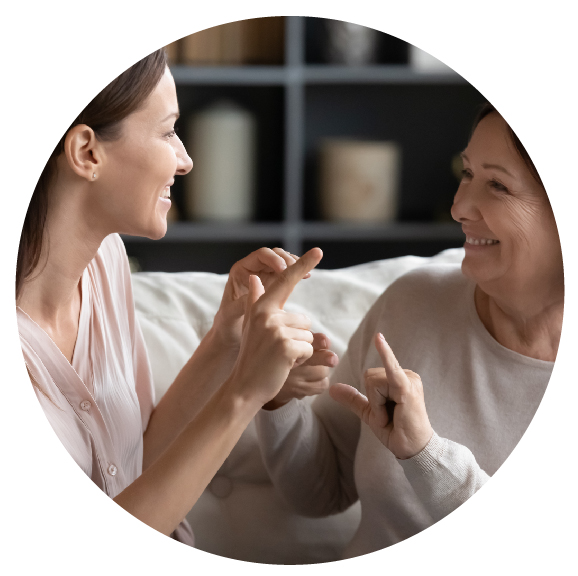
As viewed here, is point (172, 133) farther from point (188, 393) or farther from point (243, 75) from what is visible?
point (243, 75)

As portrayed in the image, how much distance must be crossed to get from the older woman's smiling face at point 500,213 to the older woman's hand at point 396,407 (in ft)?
0.36

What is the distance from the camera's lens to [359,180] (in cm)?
115

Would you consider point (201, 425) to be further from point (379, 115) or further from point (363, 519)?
point (379, 115)

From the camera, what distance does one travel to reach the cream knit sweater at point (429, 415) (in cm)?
57

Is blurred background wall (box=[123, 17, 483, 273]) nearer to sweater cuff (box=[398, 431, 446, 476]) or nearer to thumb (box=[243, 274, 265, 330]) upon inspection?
thumb (box=[243, 274, 265, 330])

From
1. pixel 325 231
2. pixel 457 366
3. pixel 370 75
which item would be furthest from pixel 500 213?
pixel 370 75

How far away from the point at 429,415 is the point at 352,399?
66mm

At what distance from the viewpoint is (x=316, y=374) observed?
0.58m

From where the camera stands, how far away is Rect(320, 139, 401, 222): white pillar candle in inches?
43.6

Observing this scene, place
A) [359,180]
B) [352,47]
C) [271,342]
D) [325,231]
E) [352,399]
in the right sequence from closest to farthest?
[271,342] → [352,399] → [359,180] → [325,231] → [352,47]

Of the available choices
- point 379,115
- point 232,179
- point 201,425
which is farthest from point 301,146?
point 201,425

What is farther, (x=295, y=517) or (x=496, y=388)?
(x=295, y=517)

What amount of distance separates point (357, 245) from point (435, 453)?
81cm

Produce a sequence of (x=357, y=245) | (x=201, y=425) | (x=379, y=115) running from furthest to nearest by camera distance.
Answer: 1. (x=379, y=115)
2. (x=357, y=245)
3. (x=201, y=425)
